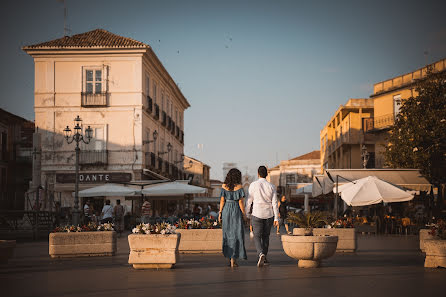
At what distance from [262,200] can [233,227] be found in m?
0.78

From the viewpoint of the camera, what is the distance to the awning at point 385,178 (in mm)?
26314

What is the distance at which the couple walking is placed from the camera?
12.2 metres

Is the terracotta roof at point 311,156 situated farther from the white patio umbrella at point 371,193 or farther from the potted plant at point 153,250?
the potted plant at point 153,250

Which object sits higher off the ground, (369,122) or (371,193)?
(369,122)

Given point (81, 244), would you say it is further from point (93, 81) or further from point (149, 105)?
point (149, 105)

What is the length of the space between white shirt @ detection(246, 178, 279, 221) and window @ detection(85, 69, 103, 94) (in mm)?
29553

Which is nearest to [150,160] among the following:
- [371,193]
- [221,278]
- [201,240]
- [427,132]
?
[427,132]

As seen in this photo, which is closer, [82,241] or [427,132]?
[82,241]

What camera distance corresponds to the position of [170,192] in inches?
1174

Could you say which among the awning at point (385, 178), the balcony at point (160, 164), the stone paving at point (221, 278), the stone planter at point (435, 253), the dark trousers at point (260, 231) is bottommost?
the stone paving at point (221, 278)

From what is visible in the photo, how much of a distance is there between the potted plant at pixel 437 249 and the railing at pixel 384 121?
35.5 meters

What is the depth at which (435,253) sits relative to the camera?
38.3 feet

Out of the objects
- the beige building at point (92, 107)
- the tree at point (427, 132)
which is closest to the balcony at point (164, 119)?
the beige building at point (92, 107)

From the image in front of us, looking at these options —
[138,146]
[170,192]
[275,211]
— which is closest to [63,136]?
[138,146]
